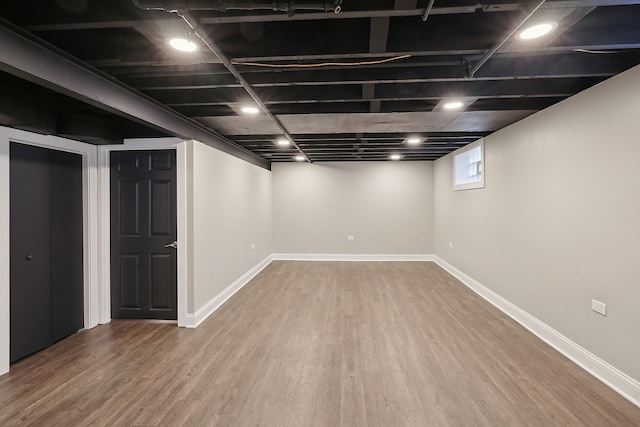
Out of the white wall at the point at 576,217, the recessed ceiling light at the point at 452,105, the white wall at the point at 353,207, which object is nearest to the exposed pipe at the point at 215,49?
the recessed ceiling light at the point at 452,105

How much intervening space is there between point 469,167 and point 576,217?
2905 mm

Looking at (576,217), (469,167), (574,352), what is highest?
(469,167)

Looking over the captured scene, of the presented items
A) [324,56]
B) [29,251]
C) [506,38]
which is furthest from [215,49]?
[29,251]

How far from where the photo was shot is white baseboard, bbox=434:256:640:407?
7.61 feet

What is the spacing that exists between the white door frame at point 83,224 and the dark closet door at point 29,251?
123 millimetres

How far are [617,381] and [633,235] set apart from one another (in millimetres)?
1103

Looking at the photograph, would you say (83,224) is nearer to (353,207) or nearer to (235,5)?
(235,5)

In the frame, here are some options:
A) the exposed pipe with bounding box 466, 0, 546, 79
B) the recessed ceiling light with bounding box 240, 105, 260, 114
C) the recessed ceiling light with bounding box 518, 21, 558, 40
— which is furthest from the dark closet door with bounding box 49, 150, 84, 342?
the recessed ceiling light with bounding box 518, 21, 558, 40

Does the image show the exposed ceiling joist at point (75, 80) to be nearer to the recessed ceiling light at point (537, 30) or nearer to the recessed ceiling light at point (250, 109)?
the recessed ceiling light at point (250, 109)

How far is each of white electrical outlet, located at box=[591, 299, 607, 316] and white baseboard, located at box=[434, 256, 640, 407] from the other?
380 millimetres

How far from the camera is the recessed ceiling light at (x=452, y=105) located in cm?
303

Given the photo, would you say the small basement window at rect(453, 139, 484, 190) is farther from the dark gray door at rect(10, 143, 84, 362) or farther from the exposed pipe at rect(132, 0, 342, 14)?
the dark gray door at rect(10, 143, 84, 362)

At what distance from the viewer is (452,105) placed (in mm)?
3115

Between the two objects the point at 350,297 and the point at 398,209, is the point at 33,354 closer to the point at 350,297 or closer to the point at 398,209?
the point at 350,297
